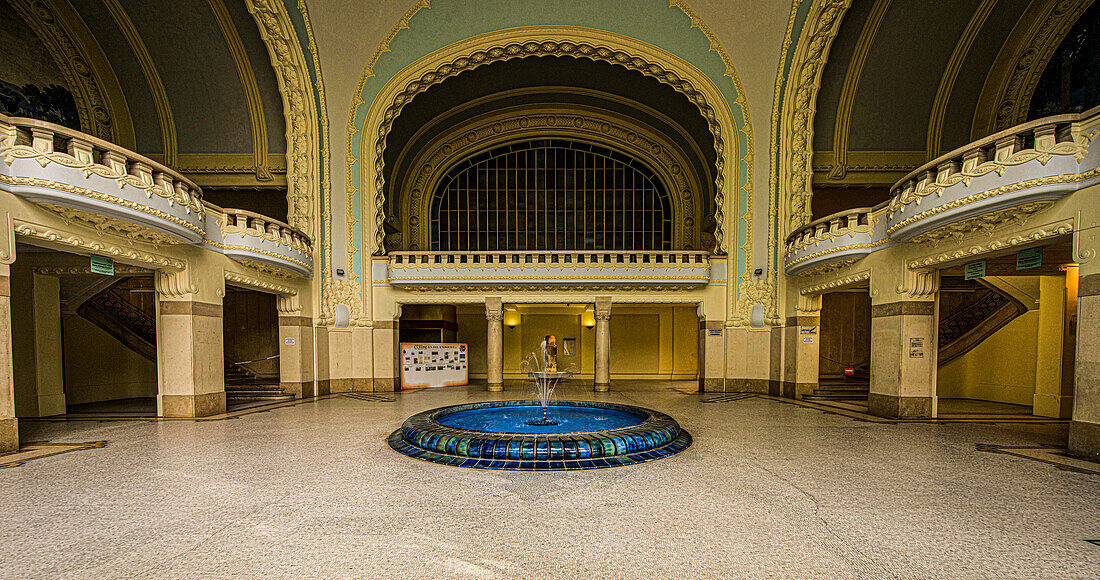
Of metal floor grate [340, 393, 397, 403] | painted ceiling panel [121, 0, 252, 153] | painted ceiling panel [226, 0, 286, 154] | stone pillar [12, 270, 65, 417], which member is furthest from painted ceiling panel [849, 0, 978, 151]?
stone pillar [12, 270, 65, 417]

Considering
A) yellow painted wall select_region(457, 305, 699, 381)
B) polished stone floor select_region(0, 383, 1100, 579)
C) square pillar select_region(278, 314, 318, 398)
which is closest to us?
polished stone floor select_region(0, 383, 1100, 579)

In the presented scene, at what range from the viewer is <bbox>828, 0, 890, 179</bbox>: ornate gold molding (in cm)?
1231

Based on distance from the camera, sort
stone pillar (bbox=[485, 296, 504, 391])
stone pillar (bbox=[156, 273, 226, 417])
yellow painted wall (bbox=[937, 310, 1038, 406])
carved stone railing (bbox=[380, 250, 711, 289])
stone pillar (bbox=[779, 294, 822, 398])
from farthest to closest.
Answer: stone pillar (bbox=[485, 296, 504, 391]) < carved stone railing (bbox=[380, 250, 711, 289]) < stone pillar (bbox=[779, 294, 822, 398]) < yellow painted wall (bbox=[937, 310, 1038, 406]) < stone pillar (bbox=[156, 273, 226, 417])

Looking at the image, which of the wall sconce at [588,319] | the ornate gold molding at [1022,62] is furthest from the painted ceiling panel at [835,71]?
the wall sconce at [588,319]

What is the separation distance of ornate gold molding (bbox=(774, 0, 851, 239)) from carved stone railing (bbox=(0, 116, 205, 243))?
14991 mm

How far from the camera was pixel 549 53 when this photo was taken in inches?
571

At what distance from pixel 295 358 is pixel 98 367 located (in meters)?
5.36

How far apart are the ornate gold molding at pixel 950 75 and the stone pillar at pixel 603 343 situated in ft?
36.8

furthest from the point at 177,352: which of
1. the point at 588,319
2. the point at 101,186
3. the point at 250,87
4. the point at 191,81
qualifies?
the point at 588,319

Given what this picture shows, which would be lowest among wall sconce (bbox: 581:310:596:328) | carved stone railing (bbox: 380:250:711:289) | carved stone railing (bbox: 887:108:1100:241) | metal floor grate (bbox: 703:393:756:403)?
metal floor grate (bbox: 703:393:756:403)

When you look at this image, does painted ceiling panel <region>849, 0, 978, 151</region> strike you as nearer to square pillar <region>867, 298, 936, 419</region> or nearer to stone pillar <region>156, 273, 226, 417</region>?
square pillar <region>867, 298, 936, 419</region>

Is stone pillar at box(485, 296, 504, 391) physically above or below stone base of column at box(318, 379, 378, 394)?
above

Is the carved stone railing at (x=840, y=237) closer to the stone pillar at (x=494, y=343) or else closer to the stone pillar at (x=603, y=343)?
the stone pillar at (x=603, y=343)

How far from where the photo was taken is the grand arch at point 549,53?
46.4ft
